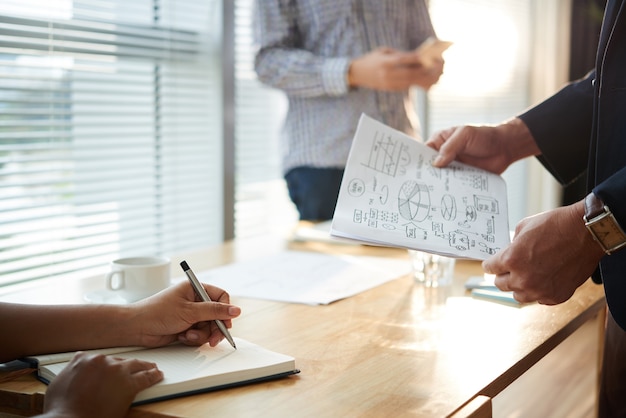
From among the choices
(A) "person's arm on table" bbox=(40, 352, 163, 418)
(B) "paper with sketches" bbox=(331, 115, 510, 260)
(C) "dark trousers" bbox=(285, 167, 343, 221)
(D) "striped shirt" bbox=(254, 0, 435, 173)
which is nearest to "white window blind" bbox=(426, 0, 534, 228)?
(D) "striped shirt" bbox=(254, 0, 435, 173)

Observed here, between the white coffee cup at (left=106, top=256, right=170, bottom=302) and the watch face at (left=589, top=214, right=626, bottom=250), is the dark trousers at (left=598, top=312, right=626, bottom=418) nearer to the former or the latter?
the watch face at (left=589, top=214, right=626, bottom=250)

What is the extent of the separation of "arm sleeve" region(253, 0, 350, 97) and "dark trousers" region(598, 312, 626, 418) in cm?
92

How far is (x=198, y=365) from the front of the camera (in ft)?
2.75

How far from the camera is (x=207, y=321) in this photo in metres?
0.94

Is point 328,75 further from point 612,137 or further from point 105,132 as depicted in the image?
point 612,137

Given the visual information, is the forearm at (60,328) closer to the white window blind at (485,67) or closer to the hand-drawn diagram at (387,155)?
the hand-drawn diagram at (387,155)

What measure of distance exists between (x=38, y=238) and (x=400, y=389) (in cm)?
153

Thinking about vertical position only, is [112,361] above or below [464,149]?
below

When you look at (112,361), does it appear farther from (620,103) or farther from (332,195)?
(332,195)

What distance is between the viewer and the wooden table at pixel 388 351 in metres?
0.76

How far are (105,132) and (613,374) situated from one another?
156cm

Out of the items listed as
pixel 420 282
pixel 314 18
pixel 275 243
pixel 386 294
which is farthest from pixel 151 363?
pixel 314 18

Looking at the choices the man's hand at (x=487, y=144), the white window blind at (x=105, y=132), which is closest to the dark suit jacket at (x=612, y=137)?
the man's hand at (x=487, y=144)

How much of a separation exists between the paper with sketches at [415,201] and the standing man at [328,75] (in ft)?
2.28
